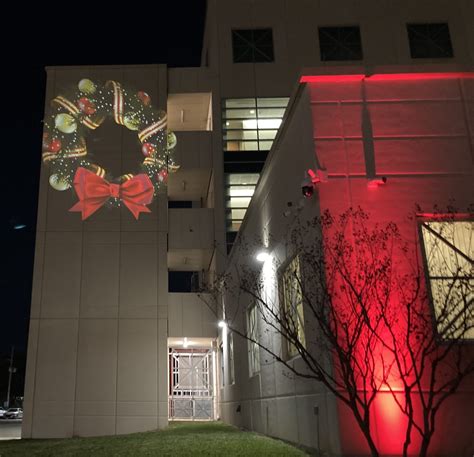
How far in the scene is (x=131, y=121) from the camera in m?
24.4

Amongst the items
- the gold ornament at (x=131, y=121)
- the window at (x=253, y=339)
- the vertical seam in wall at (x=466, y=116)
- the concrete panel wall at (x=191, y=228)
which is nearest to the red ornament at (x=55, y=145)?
the gold ornament at (x=131, y=121)

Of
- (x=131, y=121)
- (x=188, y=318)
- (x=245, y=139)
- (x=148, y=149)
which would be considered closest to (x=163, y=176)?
(x=148, y=149)

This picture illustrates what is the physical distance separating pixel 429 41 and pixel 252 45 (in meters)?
8.46

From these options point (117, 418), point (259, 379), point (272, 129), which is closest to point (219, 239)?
point (272, 129)

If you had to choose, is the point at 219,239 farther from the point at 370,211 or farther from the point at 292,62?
the point at 370,211

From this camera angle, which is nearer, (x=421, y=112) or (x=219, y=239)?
(x=421, y=112)

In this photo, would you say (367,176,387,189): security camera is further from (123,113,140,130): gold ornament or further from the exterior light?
(123,113,140,130): gold ornament

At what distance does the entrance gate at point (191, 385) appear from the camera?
25.6 m

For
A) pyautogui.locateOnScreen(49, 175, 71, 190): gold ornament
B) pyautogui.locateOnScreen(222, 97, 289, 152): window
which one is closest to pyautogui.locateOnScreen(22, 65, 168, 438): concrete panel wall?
pyautogui.locateOnScreen(49, 175, 71, 190): gold ornament

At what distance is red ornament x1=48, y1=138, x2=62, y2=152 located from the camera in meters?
24.2

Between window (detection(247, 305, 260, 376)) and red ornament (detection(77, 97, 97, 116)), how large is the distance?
1351 cm

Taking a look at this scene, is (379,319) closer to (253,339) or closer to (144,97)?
(253,339)

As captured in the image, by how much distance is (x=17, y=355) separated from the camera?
3127 inches

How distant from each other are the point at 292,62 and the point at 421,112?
16.9 metres
